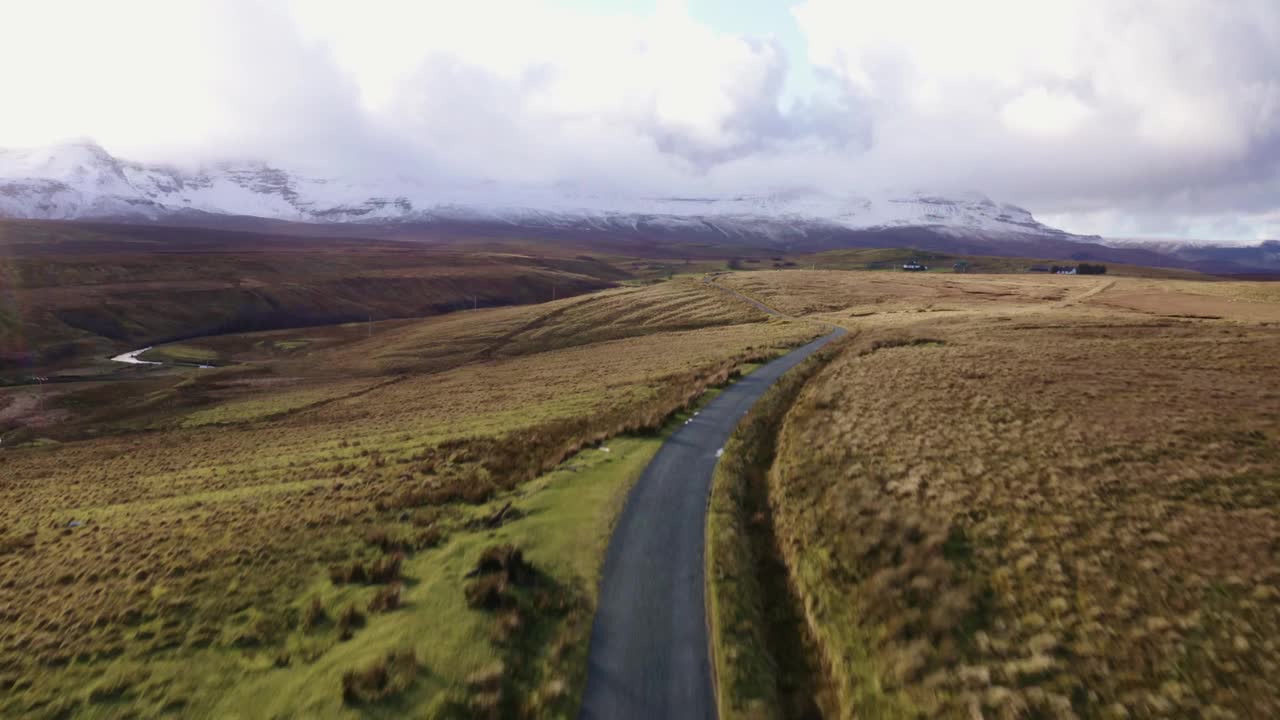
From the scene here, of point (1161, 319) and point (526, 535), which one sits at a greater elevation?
point (1161, 319)

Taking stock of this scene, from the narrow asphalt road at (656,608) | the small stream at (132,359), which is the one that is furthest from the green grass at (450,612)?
the small stream at (132,359)

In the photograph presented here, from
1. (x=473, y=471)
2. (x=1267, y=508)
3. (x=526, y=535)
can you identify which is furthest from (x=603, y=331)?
(x=1267, y=508)

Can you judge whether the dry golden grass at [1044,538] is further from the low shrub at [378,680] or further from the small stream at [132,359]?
the small stream at [132,359]

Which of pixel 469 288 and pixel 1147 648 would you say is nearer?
pixel 1147 648

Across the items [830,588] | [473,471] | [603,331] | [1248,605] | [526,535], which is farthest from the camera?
[603,331]

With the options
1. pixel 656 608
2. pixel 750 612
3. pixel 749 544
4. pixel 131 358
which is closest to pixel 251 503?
pixel 656 608

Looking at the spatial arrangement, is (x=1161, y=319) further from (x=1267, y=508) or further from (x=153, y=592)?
(x=153, y=592)
